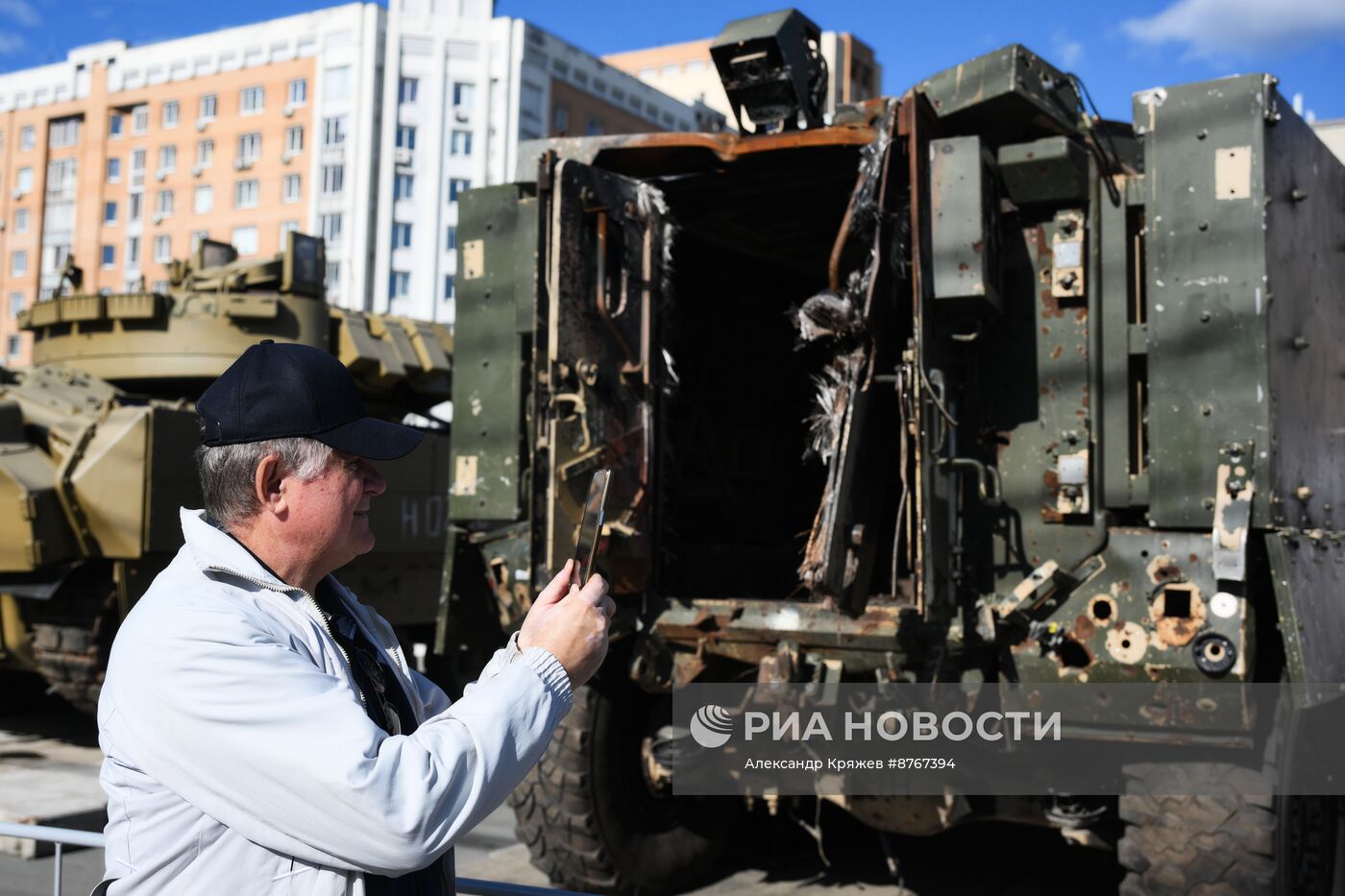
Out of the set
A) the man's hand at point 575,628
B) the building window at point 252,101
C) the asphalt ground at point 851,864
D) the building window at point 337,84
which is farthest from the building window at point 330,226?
the man's hand at point 575,628

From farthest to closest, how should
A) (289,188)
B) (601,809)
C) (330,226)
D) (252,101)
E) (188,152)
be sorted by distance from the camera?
(188,152) < (252,101) < (289,188) < (330,226) < (601,809)

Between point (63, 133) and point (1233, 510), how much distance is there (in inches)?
2000

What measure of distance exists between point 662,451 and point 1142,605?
7.08 ft

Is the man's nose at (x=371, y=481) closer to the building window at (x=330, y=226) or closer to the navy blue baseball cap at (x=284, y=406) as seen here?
the navy blue baseball cap at (x=284, y=406)

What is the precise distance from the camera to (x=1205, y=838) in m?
4.51

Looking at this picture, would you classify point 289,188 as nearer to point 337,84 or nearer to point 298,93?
point 298,93

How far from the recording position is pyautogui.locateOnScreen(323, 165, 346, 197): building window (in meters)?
42.0

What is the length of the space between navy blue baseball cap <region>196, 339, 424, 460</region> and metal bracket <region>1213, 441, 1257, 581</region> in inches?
134

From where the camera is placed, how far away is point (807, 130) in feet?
17.9

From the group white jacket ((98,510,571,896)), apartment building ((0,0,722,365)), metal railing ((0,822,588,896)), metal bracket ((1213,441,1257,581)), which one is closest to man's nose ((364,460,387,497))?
white jacket ((98,510,571,896))

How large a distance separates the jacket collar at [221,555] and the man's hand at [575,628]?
0.38 metres

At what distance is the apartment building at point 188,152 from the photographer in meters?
41.9

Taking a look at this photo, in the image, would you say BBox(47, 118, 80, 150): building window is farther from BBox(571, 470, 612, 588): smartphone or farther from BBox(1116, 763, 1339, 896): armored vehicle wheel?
BBox(571, 470, 612, 588): smartphone

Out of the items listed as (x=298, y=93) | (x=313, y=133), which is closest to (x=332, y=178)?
(x=313, y=133)
